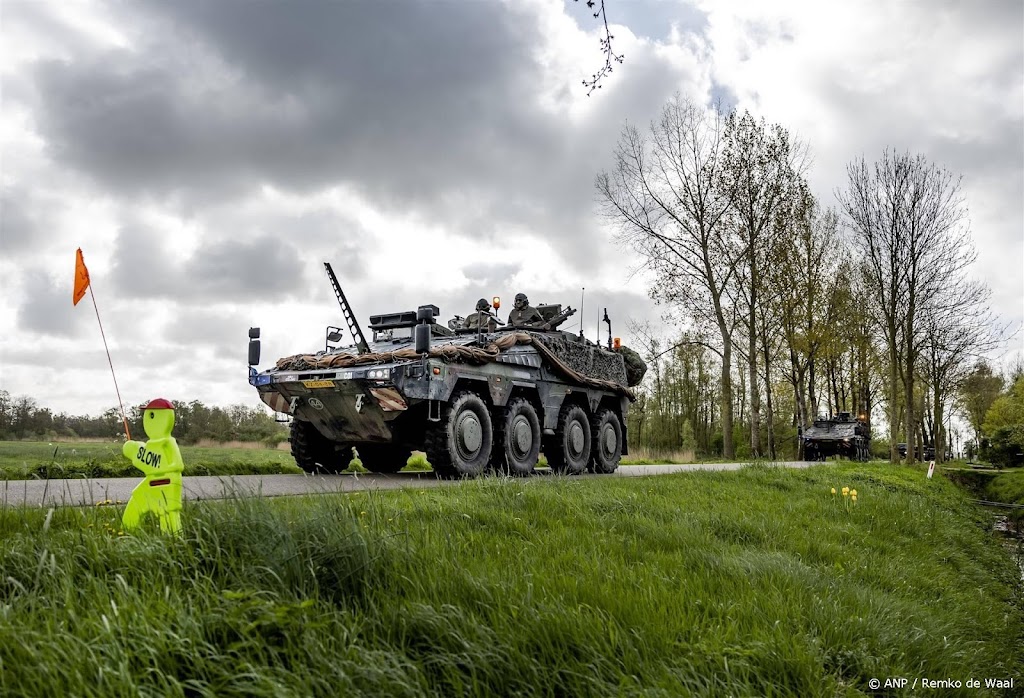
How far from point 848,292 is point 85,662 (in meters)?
28.3

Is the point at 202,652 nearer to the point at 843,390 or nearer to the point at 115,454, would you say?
the point at 115,454

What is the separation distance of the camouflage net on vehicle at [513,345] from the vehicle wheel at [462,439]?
1.94 ft

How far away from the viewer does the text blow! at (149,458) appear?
3416 millimetres

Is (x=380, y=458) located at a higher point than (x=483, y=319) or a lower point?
lower

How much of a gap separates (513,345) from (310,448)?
3132 millimetres

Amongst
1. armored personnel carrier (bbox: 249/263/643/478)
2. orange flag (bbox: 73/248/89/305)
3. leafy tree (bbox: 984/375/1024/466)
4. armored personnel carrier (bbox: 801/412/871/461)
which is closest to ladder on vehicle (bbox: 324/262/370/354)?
armored personnel carrier (bbox: 249/263/643/478)

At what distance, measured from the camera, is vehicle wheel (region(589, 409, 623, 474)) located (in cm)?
1274

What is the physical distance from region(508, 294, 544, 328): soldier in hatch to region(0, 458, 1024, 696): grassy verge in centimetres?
710

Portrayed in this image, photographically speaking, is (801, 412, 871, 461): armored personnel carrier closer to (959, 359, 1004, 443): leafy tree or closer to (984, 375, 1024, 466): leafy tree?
(984, 375, 1024, 466): leafy tree

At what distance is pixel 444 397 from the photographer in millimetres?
8867

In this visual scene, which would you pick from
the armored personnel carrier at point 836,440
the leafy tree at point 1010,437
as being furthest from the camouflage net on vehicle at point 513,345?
the leafy tree at point 1010,437

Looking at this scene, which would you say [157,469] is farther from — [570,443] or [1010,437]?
[1010,437]

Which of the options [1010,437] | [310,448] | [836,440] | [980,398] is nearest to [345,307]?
[310,448]

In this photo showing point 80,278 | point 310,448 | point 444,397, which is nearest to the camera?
point 80,278
